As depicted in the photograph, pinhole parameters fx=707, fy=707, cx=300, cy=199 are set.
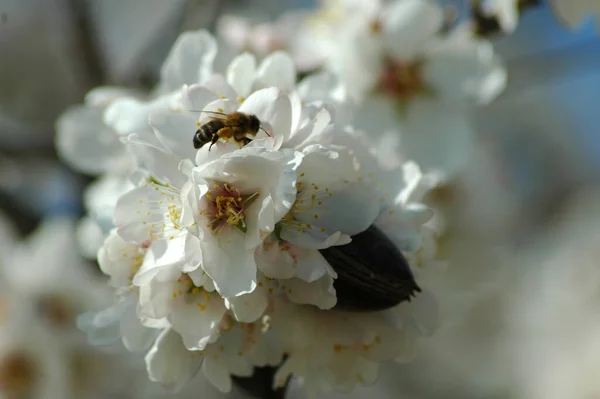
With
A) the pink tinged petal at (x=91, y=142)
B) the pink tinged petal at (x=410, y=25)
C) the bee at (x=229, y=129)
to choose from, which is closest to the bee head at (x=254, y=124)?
the bee at (x=229, y=129)

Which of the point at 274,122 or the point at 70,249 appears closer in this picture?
the point at 274,122

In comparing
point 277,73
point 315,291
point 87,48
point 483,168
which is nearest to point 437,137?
point 277,73

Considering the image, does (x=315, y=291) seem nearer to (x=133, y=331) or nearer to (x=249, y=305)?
(x=249, y=305)

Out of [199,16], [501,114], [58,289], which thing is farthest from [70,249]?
[501,114]

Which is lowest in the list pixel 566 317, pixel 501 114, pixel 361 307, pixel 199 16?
pixel 566 317

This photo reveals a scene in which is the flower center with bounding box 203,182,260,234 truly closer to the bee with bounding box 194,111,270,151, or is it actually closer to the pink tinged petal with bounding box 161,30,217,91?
the bee with bounding box 194,111,270,151

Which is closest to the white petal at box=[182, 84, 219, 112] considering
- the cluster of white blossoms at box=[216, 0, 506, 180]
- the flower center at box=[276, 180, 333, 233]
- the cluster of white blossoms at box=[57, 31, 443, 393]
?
the cluster of white blossoms at box=[57, 31, 443, 393]

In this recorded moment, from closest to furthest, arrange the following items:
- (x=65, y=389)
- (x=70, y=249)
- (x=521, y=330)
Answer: (x=65, y=389)
(x=70, y=249)
(x=521, y=330)

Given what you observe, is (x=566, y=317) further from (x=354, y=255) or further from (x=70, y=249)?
(x=354, y=255)

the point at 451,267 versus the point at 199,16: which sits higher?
the point at 199,16
